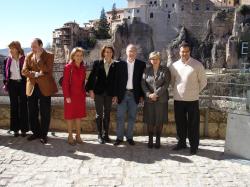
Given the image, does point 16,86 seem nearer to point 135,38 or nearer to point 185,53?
point 185,53

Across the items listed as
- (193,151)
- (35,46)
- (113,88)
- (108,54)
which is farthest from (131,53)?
(193,151)

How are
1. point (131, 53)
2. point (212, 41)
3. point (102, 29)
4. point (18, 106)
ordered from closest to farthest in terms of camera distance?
point (131, 53) → point (18, 106) → point (212, 41) → point (102, 29)

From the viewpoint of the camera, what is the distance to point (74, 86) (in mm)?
6988

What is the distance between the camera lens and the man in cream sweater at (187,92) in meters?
6.57

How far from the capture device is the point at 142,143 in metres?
7.22

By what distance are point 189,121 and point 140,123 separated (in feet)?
5.11

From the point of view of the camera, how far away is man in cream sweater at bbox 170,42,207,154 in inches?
→ 259

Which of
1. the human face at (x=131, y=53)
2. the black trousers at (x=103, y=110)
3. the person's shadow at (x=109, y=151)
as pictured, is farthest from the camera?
the black trousers at (x=103, y=110)

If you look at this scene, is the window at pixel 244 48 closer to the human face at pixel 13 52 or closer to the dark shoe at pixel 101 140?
the dark shoe at pixel 101 140

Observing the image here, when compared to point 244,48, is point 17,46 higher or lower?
lower

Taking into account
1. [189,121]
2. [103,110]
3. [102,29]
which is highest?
[102,29]

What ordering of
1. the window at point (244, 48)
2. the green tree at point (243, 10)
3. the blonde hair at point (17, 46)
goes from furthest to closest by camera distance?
1. the green tree at point (243, 10)
2. the window at point (244, 48)
3. the blonde hair at point (17, 46)

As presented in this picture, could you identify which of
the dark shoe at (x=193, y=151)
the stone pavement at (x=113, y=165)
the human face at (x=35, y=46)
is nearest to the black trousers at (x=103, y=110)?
the stone pavement at (x=113, y=165)

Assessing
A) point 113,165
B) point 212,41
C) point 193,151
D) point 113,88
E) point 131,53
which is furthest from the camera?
point 212,41
